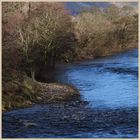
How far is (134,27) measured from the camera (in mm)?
81125

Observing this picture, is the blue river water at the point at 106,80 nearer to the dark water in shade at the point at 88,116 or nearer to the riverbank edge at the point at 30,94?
the dark water in shade at the point at 88,116

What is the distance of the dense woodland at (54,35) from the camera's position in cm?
3875

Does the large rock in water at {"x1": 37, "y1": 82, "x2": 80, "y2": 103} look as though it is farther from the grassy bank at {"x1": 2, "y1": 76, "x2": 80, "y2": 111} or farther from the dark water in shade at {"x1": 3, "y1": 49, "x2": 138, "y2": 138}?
the dark water in shade at {"x1": 3, "y1": 49, "x2": 138, "y2": 138}

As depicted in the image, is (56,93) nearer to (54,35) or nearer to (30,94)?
(30,94)

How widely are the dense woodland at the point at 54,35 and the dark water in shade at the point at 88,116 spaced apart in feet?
14.7

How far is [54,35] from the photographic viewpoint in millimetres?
54375

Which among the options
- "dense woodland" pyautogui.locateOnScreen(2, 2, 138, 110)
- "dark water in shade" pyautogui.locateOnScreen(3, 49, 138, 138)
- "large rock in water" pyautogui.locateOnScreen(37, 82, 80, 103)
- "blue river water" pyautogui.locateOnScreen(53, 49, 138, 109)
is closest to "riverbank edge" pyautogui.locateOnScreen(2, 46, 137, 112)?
"large rock in water" pyautogui.locateOnScreen(37, 82, 80, 103)

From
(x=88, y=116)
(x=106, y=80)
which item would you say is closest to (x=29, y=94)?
(x=88, y=116)

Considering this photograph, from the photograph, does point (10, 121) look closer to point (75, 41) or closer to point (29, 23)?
point (29, 23)

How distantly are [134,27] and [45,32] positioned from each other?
31640mm

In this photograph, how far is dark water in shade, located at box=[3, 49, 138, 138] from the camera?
24016 millimetres

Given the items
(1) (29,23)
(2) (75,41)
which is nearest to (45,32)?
(1) (29,23)

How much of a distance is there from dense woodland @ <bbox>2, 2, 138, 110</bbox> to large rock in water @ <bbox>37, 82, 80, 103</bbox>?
82.2 inches

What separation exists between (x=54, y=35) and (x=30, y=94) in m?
22.4
